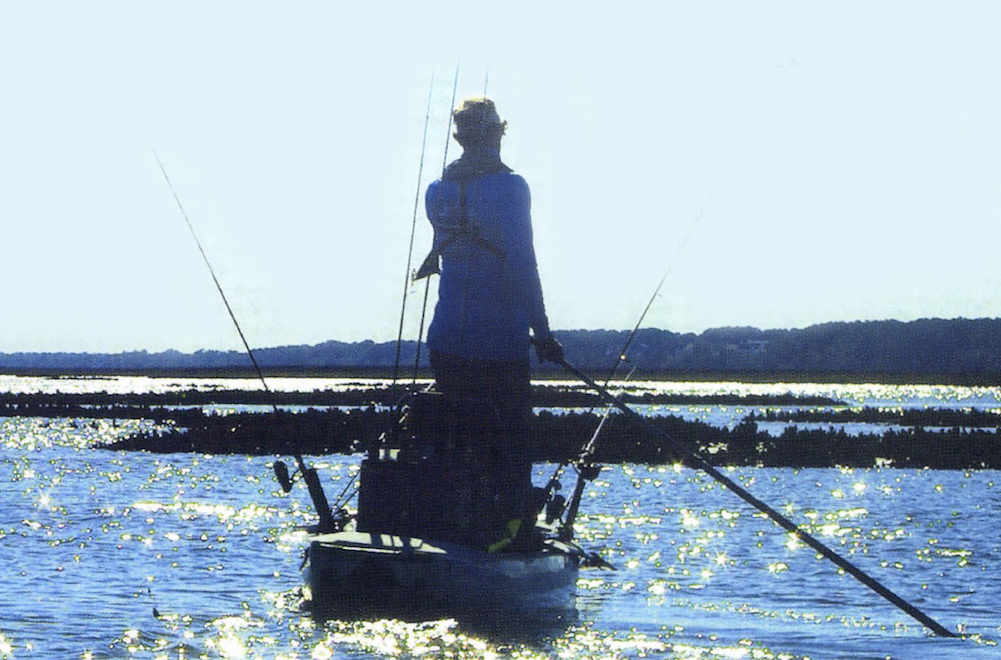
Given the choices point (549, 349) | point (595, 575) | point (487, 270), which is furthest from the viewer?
point (595, 575)

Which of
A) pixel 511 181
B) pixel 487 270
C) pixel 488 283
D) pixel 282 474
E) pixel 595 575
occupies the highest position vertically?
pixel 511 181

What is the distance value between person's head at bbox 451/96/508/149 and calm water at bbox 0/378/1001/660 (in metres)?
4.68

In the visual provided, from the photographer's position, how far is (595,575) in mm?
19078

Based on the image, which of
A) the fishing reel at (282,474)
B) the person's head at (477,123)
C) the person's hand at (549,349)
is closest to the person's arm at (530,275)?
the person's hand at (549,349)

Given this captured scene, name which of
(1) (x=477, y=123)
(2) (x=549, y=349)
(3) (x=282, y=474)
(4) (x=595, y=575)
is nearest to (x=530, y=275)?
(2) (x=549, y=349)

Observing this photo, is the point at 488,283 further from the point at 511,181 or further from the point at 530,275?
the point at 511,181

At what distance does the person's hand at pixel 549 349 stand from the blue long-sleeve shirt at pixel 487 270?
0.08 m

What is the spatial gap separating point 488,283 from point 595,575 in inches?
233

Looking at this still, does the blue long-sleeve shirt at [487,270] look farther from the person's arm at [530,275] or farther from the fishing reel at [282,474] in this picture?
the fishing reel at [282,474]

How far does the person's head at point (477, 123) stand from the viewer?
14.6 metres

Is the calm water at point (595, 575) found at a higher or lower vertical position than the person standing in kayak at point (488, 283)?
lower

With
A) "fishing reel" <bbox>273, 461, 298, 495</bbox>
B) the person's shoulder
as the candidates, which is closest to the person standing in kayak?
the person's shoulder

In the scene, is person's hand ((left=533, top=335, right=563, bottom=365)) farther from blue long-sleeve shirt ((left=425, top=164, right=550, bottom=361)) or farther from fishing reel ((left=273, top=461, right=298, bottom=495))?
fishing reel ((left=273, top=461, right=298, bottom=495))

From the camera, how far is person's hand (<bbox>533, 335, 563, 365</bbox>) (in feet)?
47.9
